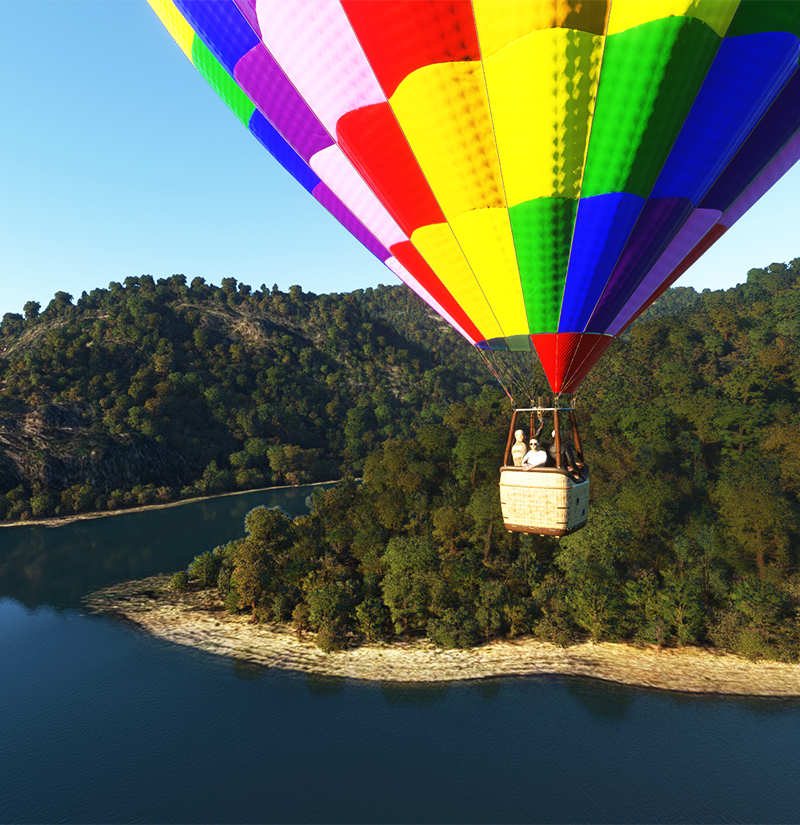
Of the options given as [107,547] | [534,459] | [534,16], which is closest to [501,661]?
[534,459]

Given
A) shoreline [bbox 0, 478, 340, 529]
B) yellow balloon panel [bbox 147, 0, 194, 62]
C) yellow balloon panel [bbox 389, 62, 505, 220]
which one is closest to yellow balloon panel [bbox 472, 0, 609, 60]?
yellow balloon panel [bbox 389, 62, 505, 220]

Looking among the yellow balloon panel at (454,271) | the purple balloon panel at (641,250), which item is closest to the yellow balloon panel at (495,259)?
the yellow balloon panel at (454,271)

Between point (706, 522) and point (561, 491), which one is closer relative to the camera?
point (561, 491)

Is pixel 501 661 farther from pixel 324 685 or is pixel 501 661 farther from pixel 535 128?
pixel 535 128

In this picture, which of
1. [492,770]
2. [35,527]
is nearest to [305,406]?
[35,527]

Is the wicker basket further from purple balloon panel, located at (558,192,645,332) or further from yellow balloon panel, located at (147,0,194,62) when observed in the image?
yellow balloon panel, located at (147,0,194,62)

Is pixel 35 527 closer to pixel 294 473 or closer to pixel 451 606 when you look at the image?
pixel 294 473
